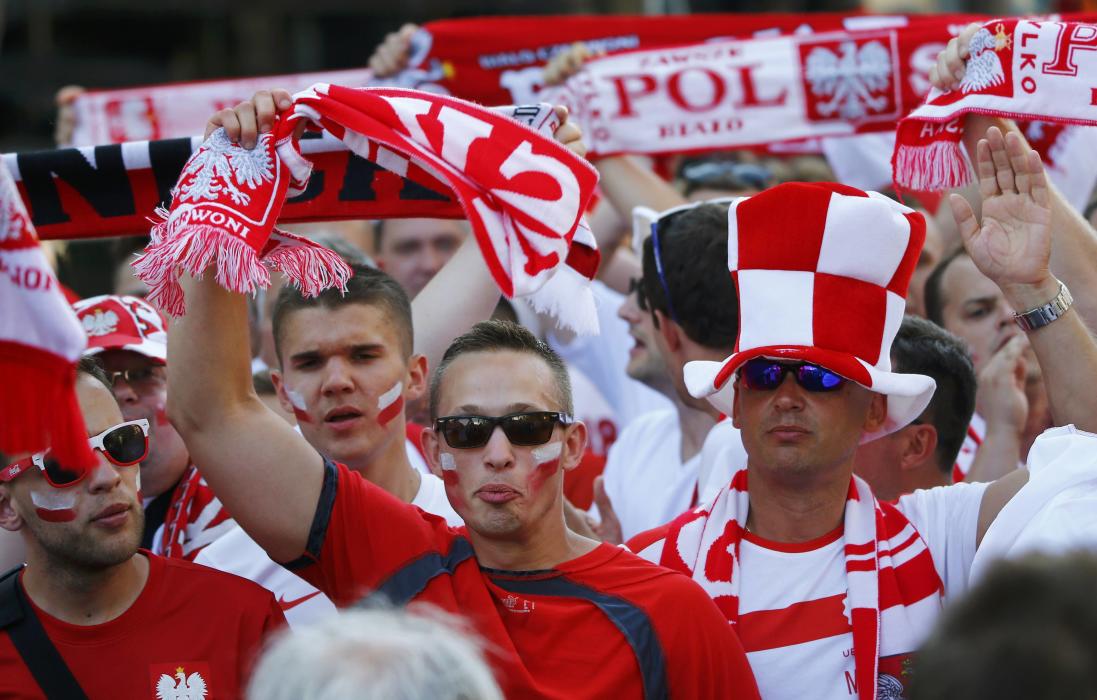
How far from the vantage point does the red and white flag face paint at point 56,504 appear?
3113 millimetres

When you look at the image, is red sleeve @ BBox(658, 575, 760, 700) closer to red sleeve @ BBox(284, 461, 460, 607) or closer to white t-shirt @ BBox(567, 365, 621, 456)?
red sleeve @ BBox(284, 461, 460, 607)

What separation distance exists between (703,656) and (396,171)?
120 centimetres

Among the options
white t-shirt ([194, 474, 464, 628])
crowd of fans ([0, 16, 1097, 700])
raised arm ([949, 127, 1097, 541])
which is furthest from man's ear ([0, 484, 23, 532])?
raised arm ([949, 127, 1097, 541])

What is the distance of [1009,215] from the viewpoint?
3195 millimetres

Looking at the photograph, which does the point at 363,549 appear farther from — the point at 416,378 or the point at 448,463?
the point at 416,378

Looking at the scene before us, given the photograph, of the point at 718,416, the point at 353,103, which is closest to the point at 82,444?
the point at 353,103

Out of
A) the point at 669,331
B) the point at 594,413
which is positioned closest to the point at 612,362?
the point at 594,413

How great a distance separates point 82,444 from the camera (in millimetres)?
2434

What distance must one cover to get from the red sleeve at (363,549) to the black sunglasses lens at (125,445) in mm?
490

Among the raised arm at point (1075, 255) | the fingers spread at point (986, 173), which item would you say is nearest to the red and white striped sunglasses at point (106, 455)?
the fingers spread at point (986, 173)

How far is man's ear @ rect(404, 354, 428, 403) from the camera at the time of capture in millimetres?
3783

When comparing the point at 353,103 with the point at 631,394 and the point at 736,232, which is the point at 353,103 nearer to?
the point at 736,232

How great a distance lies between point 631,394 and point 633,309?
966 millimetres

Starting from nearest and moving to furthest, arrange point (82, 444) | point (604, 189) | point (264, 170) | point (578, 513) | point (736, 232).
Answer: point (82, 444) < point (264, 170) < point (736, 232) < point (578, 513) < point (604, 189)
